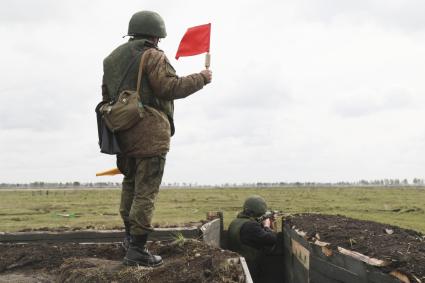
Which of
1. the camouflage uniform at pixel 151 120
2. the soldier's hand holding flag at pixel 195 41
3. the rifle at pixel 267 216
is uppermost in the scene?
the soldier's hand holding flag at pixel 195 41

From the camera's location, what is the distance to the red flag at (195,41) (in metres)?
5.08

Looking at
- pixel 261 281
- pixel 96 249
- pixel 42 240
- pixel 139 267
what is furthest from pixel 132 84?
→ pixel 261 281

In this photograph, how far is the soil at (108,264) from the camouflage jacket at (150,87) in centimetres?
104

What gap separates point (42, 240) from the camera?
23.1ft

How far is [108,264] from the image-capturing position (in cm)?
473

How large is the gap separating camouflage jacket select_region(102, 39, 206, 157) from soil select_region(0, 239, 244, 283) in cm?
104

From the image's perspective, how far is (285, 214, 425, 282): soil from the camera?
3820 mm

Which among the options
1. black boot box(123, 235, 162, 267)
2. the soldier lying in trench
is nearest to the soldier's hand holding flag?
black boot box(123, 235, 162, 267)

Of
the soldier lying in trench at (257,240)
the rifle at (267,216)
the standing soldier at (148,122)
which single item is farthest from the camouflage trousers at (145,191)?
the rifle at (267,216)

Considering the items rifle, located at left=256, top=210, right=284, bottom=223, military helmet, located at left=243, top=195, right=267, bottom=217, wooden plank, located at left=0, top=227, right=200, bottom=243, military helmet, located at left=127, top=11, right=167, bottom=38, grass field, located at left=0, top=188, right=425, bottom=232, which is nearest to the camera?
military helmet, located at left=127, top=11, right=167, bottom=38

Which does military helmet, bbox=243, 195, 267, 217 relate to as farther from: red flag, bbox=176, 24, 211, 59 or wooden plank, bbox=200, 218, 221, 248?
red flag, bbox=176, 24, 211, 59

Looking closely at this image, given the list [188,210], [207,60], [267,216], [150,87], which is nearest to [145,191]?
[150,87]

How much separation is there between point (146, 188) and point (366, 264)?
204 centimetres

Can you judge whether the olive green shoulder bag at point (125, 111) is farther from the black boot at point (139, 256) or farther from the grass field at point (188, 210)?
the grass field at point (188, 210)
